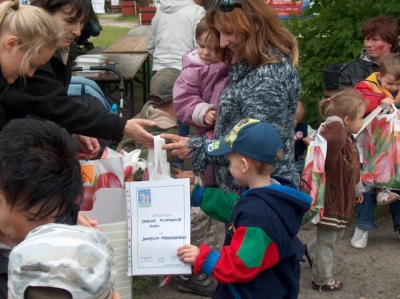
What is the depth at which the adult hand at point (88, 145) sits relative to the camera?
3732 mm

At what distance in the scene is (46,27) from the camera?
2645 mm

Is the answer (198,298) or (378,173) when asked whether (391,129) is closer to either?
(378,173)

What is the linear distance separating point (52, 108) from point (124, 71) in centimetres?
452

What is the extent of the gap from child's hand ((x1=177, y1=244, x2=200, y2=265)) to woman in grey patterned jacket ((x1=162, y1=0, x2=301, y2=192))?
21.8 inches

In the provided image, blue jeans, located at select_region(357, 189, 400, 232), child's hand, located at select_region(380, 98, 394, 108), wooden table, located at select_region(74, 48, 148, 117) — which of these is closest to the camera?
child's hand, located at select_region(380, 98, 394, 108)

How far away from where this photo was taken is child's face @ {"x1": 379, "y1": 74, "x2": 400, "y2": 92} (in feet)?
16.7

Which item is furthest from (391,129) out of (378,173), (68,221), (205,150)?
(68,221)

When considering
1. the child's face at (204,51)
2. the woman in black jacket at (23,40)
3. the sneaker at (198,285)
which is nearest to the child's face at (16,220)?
the woman in black jacket at (23,40)

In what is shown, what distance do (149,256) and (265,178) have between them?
627 mm

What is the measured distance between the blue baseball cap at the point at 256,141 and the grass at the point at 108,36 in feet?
44.0

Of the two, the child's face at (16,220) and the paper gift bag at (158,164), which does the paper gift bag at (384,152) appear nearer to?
the paper gift bag at (158,164)

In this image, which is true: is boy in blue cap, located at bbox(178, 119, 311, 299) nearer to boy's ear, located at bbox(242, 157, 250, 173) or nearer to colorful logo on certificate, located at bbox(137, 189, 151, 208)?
boy's ear, located at bbox(242, 157, 250, 173)

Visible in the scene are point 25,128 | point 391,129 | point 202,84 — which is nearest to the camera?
point 25,128

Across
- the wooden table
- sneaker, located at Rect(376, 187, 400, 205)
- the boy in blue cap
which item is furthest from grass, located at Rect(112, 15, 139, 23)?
A: the boy in blue cap
